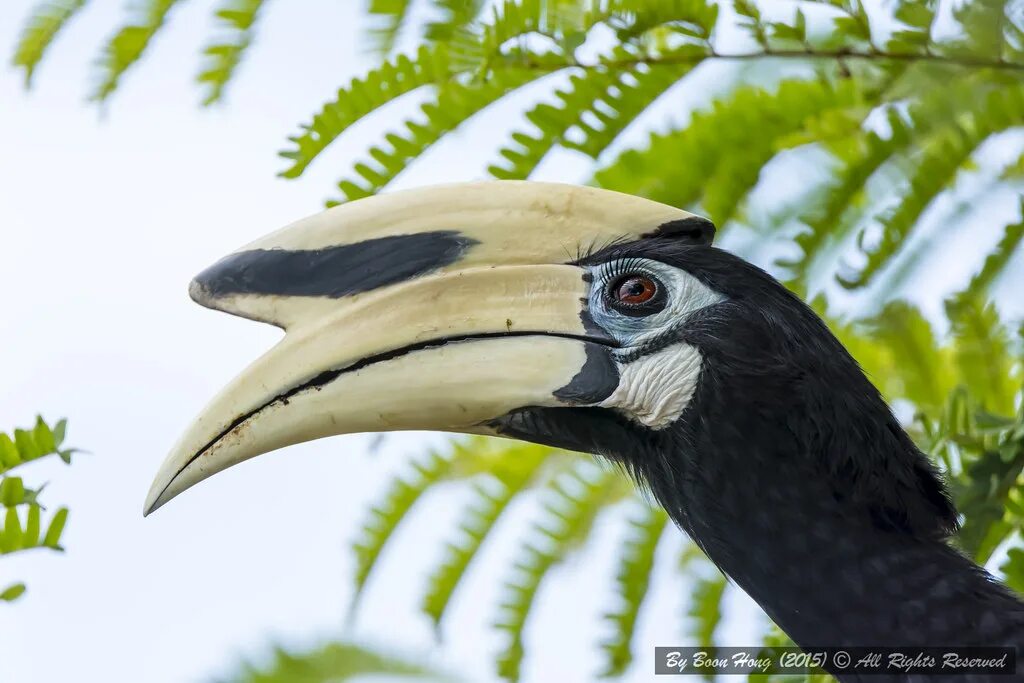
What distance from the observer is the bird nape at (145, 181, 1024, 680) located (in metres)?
2.60

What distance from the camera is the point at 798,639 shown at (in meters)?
2.70

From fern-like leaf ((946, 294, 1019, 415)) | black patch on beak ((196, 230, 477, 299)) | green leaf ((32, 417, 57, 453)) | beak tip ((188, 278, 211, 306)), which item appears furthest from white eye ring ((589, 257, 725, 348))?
fern-like leaf ((946, 294, 1019, 415))

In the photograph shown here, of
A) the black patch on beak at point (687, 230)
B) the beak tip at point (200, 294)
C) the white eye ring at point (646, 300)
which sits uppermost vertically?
the beak tip at point (200, 294)

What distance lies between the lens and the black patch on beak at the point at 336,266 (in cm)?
262

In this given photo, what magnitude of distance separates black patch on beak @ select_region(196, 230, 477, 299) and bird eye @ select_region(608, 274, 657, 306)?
0.95 ft

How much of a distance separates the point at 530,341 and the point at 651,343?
239mm

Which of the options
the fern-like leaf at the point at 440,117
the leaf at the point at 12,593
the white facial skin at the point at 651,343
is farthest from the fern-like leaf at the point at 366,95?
the leaf at the point at 12,593

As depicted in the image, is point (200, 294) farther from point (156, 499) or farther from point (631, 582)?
point (631, 582)

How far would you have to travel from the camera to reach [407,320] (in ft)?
8.71

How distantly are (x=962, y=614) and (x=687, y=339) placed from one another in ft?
2.31

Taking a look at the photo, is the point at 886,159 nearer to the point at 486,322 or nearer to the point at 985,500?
the point at 985,500

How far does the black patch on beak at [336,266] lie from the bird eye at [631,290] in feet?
0.95

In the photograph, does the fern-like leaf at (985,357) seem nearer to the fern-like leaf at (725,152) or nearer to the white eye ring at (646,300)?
the fern-like leaf at (725,152)

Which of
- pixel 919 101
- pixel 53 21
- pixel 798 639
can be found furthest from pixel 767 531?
pixel 53 21
